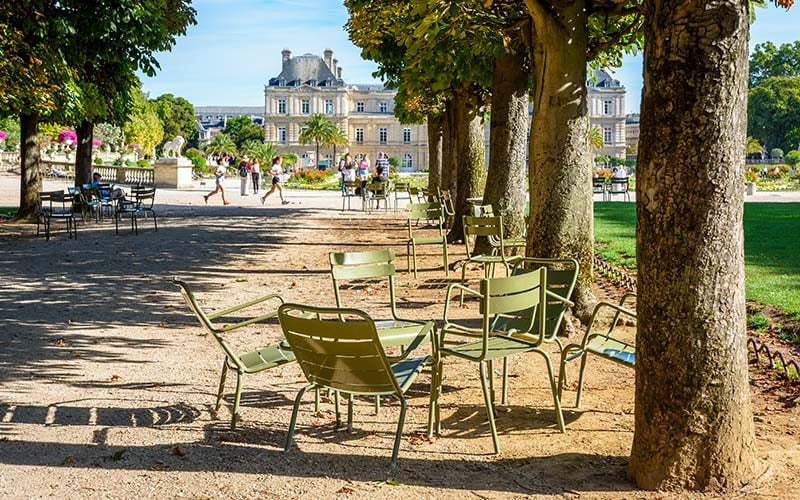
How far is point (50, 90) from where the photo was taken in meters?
17.1

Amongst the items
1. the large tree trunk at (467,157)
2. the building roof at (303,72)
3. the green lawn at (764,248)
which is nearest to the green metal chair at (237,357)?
the green lawn at (764,248)

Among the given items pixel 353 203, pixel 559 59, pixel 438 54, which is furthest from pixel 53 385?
pixel 353 203

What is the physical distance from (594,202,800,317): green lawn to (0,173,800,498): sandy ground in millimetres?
2352

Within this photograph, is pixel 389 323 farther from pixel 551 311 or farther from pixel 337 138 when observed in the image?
pixel 337 138

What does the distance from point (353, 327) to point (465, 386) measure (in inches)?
86.0

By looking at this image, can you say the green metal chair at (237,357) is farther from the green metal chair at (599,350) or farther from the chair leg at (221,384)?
the green metal chair at (599,350)

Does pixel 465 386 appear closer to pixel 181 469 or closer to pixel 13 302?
pixel 181 469

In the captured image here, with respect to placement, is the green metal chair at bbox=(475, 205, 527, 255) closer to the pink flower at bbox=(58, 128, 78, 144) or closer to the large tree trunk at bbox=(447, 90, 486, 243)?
the large tree trunk at bbox=(447, 90, 486, 243)

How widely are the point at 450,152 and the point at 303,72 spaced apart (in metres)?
99.1

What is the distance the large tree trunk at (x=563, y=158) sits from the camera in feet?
28.2

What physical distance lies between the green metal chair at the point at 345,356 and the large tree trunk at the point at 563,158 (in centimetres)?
414

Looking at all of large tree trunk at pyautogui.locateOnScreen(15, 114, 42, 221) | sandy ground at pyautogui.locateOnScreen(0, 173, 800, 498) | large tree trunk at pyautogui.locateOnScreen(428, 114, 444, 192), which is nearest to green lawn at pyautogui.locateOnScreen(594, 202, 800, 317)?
sandy ground at pyautogui.locateOnScreen(0, 173, 800, 498)

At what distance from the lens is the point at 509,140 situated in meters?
14.0

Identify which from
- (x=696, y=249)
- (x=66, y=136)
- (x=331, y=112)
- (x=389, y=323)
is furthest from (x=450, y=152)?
(x=331, y=112)
